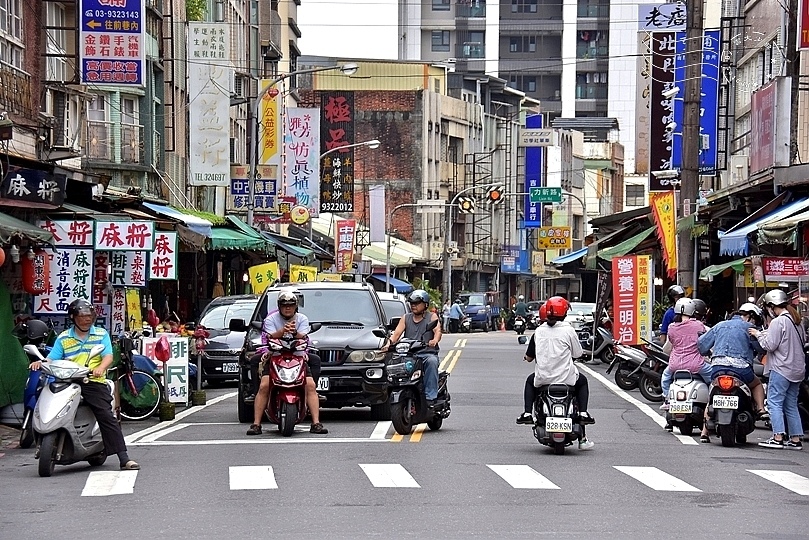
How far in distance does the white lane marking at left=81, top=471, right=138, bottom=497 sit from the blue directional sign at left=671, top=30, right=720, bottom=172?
2330cm

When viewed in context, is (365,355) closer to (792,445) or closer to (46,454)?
(792,445)

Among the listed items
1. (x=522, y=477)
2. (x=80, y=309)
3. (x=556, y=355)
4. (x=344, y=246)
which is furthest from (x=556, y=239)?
(x=522, y=477)

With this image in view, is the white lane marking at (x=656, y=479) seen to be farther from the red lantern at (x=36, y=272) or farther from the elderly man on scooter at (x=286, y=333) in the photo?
the red lantern at (x=36, y=272)

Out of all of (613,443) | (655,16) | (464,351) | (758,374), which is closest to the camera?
(613,443)

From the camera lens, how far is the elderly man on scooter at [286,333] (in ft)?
58.9

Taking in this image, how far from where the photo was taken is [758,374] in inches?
766

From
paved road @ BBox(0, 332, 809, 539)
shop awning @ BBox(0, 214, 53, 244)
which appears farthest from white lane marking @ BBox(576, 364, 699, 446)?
shop awning @ BBox(0, 214, 53, 244)

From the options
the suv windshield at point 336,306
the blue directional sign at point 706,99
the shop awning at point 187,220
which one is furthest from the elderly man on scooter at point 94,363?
the blue directional sign at point 706,99

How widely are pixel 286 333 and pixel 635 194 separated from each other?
332 ft

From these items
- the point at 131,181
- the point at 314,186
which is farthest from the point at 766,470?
the point at 314,186

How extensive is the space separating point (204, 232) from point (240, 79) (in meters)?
24.1

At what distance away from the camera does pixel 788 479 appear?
14.4 m

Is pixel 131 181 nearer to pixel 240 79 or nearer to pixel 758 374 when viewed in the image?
pixel 240 79

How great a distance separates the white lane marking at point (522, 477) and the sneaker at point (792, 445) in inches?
171
